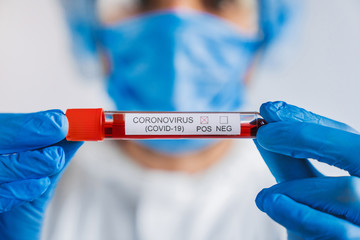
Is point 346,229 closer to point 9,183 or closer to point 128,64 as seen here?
point 9,183

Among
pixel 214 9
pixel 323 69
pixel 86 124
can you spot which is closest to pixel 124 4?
pixel 214 9

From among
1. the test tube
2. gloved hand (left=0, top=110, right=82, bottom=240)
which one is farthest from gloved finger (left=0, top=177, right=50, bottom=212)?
the test tube

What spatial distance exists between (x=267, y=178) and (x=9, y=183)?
1.10m

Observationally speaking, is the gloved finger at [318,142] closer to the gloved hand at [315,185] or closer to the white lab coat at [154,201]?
the gloved hand at [315,185]

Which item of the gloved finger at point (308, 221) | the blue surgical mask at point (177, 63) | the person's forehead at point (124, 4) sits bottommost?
the gloved finger at point (308, 221)

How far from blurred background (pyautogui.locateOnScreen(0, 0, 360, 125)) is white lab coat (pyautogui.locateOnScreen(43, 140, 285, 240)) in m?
0.44

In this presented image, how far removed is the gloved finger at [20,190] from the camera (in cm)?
74

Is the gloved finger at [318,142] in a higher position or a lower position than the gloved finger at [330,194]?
higher

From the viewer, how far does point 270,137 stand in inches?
28.7

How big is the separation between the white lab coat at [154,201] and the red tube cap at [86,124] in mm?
729

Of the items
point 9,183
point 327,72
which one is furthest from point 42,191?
point 327,72

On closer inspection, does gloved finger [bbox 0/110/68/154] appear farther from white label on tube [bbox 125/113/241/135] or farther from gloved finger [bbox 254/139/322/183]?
gloved finger [bbox 254/139/322/183]

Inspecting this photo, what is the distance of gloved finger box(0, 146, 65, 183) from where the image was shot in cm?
72

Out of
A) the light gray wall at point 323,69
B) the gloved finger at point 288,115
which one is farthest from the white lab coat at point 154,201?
the gloved finger at point 288,115
